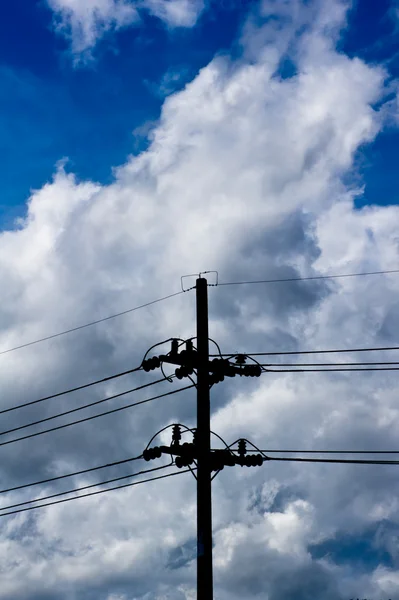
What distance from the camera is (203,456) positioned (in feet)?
64.2

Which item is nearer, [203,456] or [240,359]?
[203,456]

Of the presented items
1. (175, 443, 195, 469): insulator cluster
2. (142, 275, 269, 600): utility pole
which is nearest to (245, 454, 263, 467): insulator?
(142, 275, 269, 600): utility pole

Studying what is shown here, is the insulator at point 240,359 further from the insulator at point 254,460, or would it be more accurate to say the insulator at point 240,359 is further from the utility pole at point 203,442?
the insulator at point 254,460

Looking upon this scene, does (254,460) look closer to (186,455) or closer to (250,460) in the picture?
(250,460)

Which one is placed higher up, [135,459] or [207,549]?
[135,459]

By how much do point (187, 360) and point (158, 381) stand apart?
144 centimetres

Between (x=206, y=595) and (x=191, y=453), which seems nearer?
(x=206, y=595)

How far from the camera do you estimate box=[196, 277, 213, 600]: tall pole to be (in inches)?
719

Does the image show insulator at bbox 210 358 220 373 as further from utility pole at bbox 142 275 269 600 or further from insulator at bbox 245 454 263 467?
insulator at bbox 245 454 263 467

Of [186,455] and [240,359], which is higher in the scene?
[240,359]

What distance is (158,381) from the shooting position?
2158 centimetres

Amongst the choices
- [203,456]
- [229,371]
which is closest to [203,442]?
[203,456]

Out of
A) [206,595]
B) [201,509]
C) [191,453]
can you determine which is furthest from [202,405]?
[206,595]

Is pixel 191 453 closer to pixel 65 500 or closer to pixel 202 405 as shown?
pixel 202 405
